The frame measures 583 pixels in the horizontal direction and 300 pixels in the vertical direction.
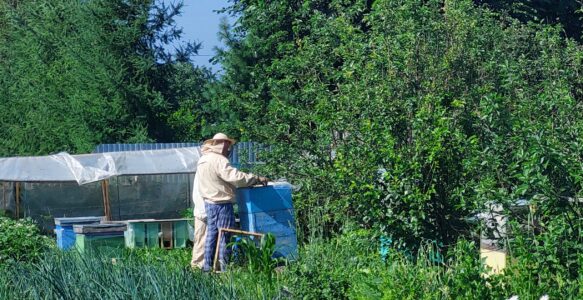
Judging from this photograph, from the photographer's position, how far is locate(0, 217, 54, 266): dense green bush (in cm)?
1054

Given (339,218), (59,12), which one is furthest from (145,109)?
(339,218)

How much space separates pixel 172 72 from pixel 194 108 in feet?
8.73

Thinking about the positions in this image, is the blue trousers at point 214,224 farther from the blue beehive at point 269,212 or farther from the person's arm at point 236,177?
the person's arm at point 236,177

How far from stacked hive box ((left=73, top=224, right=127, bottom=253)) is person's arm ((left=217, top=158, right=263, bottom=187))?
2.06 metres

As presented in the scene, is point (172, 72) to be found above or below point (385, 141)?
above

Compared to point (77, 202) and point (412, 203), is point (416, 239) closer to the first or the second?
point (412, 203)

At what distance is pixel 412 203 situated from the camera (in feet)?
27.1

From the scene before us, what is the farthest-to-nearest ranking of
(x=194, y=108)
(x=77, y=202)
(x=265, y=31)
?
(x=194, y=108) < (x=265, y=31) < (x=77, y=202)

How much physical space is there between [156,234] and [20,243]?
2570mm

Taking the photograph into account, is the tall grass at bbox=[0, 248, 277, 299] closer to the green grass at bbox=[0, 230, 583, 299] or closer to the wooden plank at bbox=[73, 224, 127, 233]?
the green grass at bbox=[0, 230, 583, 299]

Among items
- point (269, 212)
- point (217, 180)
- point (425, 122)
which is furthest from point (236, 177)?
point (425, 122)

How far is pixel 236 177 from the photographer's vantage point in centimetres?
1066

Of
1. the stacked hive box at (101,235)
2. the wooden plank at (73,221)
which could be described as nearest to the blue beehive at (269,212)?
the stacked hive box at (101,235)

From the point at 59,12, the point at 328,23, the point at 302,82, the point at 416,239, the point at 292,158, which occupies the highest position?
the point at 59,12
